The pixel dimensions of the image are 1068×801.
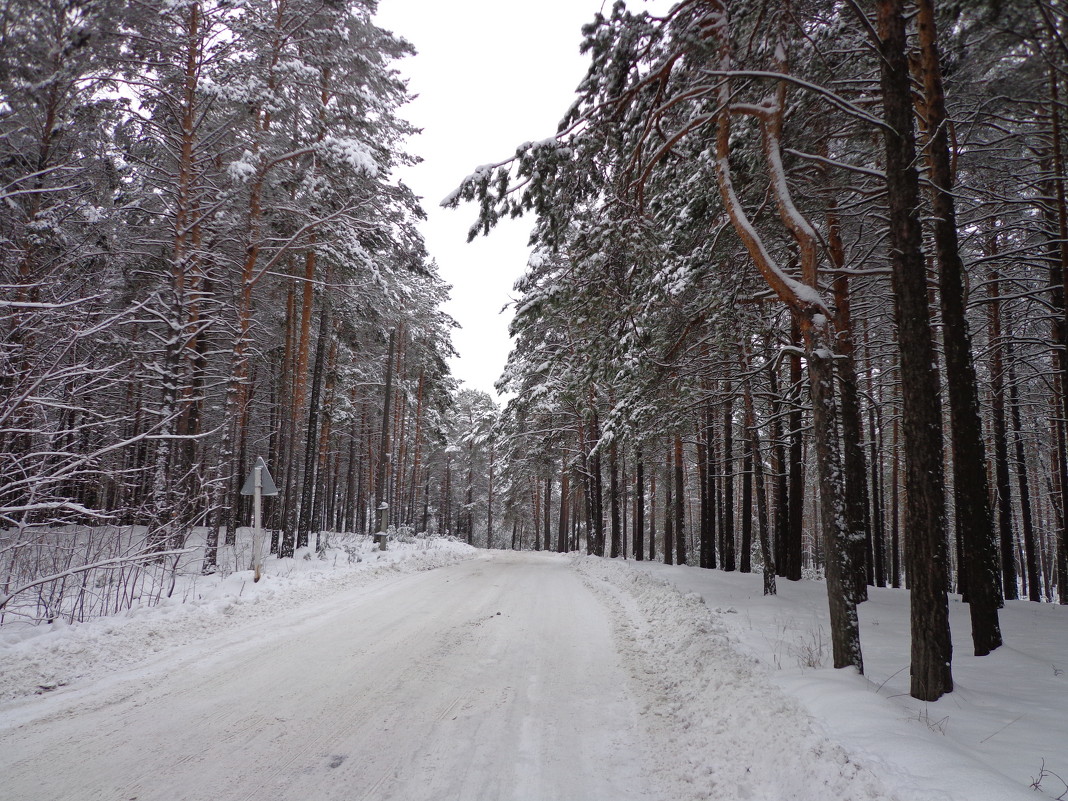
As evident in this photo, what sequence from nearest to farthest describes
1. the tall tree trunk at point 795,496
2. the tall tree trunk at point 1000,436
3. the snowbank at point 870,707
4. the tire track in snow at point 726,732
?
the snowbank at point 870,707 → the tire track in snow at point 726,732 → the tall tree trunk at point 795,496 → the tall tree trunk at point 1000,436

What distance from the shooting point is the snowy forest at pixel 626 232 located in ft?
15.8

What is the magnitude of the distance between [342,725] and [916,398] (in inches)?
228

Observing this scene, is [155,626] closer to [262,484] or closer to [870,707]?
[262,484]

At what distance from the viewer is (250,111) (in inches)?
433

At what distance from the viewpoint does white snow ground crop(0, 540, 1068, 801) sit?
3.17 m

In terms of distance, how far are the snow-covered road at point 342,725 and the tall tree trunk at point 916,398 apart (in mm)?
2680

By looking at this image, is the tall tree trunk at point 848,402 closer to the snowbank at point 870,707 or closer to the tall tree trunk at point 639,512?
the snowbank at point 870,707

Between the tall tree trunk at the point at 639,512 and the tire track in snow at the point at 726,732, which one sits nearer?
the tire track in snow at the point at 726,732

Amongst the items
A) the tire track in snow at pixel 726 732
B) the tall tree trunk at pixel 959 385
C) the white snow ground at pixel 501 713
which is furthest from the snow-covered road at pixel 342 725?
the tall tree trunk at pixel 959 385

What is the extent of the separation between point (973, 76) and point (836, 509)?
702cm

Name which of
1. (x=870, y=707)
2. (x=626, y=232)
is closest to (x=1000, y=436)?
(x=626, y=232)

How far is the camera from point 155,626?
6453 millimetres

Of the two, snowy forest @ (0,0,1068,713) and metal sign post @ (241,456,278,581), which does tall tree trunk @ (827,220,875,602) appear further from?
metal sign post @ (241,456,278,581)

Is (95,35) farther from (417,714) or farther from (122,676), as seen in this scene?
(417,714)
